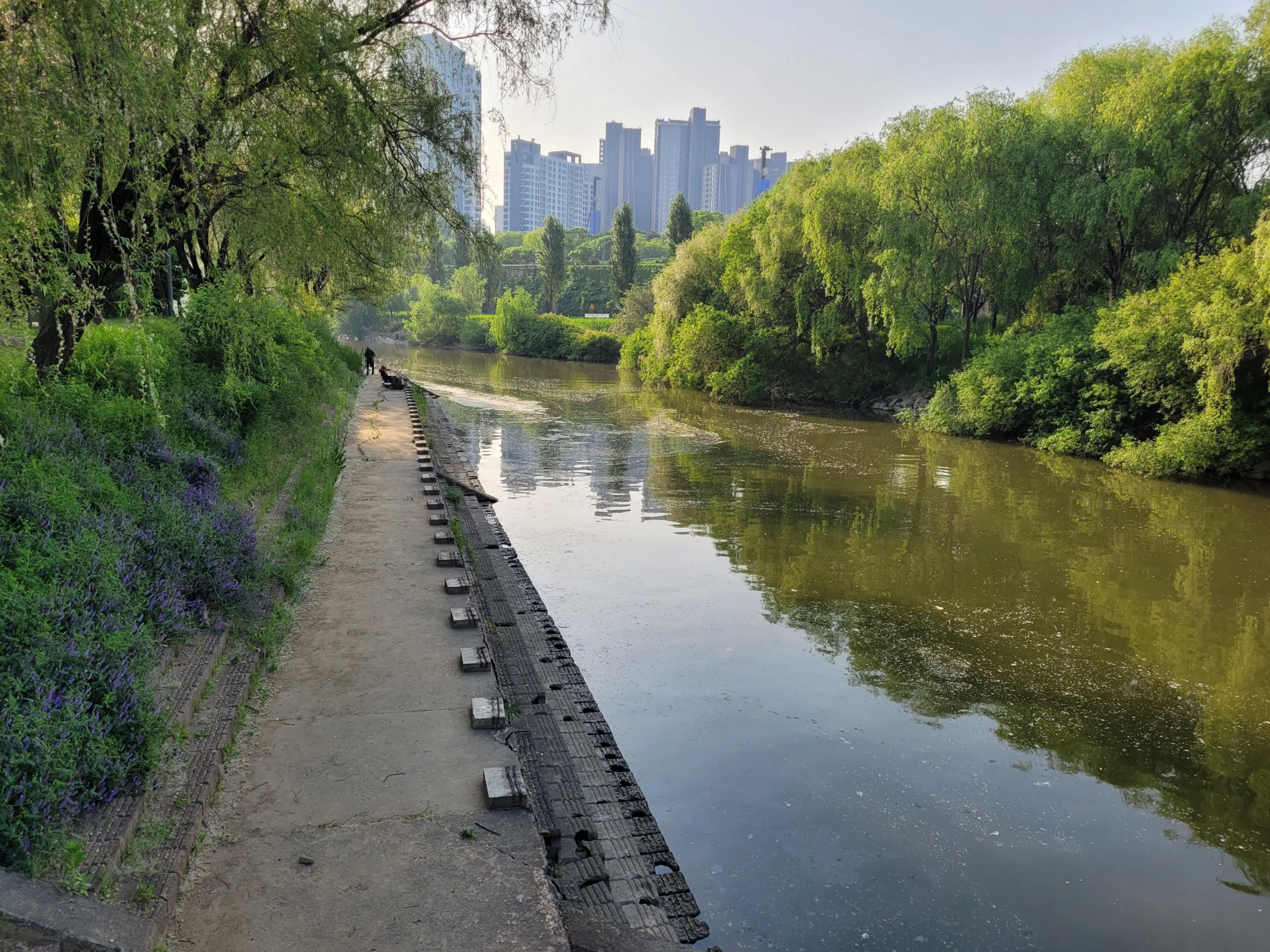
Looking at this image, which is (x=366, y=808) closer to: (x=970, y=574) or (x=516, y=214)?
(x=970, y=574)

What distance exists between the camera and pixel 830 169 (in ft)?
103

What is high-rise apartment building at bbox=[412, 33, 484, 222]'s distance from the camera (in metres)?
9.71

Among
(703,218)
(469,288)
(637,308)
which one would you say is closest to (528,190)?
(703,218)

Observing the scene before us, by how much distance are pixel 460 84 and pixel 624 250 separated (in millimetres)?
55274

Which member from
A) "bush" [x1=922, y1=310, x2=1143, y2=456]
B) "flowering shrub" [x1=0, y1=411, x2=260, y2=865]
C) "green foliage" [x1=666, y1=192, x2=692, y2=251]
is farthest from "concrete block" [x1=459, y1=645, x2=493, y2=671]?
"green foliage" [x1=666, y1=192, x2=692, y2=251]

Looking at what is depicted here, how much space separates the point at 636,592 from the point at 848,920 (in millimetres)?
5886

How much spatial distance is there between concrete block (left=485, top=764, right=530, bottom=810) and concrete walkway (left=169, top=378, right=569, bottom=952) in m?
0.05

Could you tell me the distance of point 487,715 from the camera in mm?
5031

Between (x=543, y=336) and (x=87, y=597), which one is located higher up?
(x=543, y=336)

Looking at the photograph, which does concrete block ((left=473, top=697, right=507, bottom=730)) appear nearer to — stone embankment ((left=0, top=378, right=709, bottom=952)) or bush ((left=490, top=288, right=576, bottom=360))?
stone embankment ((left=0, top=378, right=709, bottom=952))

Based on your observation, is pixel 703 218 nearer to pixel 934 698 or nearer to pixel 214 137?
pixel 214 137

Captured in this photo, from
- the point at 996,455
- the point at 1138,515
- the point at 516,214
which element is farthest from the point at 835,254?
the point at 516,214

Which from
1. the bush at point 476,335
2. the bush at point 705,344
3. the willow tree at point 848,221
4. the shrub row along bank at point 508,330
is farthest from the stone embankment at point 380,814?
the bush at point 476,335

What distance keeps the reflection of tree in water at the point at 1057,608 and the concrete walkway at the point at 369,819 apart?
4.57 meters
